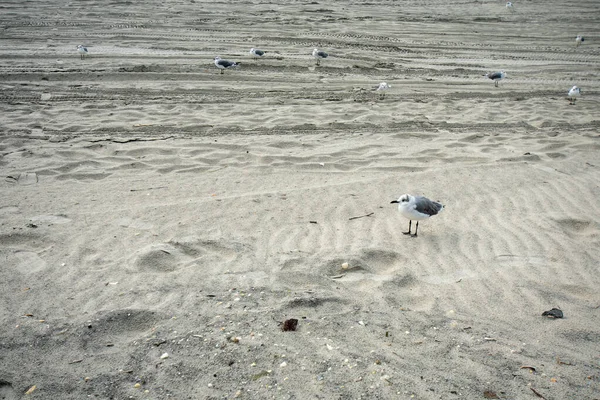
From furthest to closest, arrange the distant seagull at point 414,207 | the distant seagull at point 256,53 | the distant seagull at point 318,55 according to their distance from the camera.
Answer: the distant seagull at point 256,53 < the distant seagull at point 318,55 < the distant seagull at point 414,207

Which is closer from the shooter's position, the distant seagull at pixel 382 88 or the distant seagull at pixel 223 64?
the distant seagull at pixel 382 88

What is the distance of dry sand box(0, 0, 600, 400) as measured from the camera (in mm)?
3141

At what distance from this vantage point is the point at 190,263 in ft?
14.2

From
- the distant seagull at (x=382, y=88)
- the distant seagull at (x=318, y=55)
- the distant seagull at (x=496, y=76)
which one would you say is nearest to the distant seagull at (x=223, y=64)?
the distant seagull at (x=318, y=55)

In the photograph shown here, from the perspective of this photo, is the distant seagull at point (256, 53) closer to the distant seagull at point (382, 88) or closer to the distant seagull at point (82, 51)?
the distant seagull at point (382, 88)

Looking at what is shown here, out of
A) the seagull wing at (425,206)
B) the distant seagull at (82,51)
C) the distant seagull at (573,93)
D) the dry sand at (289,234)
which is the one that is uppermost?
the distant seagull at (82,51)

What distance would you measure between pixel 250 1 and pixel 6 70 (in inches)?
515

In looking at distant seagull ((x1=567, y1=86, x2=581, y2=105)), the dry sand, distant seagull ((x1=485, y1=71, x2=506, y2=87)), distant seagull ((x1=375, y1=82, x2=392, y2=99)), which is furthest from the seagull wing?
distant seagull ((x1=485, y1=71, x2=506, y2=87))

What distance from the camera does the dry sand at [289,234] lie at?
10.3ft

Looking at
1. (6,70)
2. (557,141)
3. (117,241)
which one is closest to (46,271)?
(117,241)

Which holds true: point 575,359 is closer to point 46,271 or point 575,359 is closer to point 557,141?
point 46,271

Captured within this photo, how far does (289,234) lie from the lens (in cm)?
491

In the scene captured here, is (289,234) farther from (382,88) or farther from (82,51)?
(82,51)

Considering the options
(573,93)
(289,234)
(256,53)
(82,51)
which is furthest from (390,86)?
(82,51)
